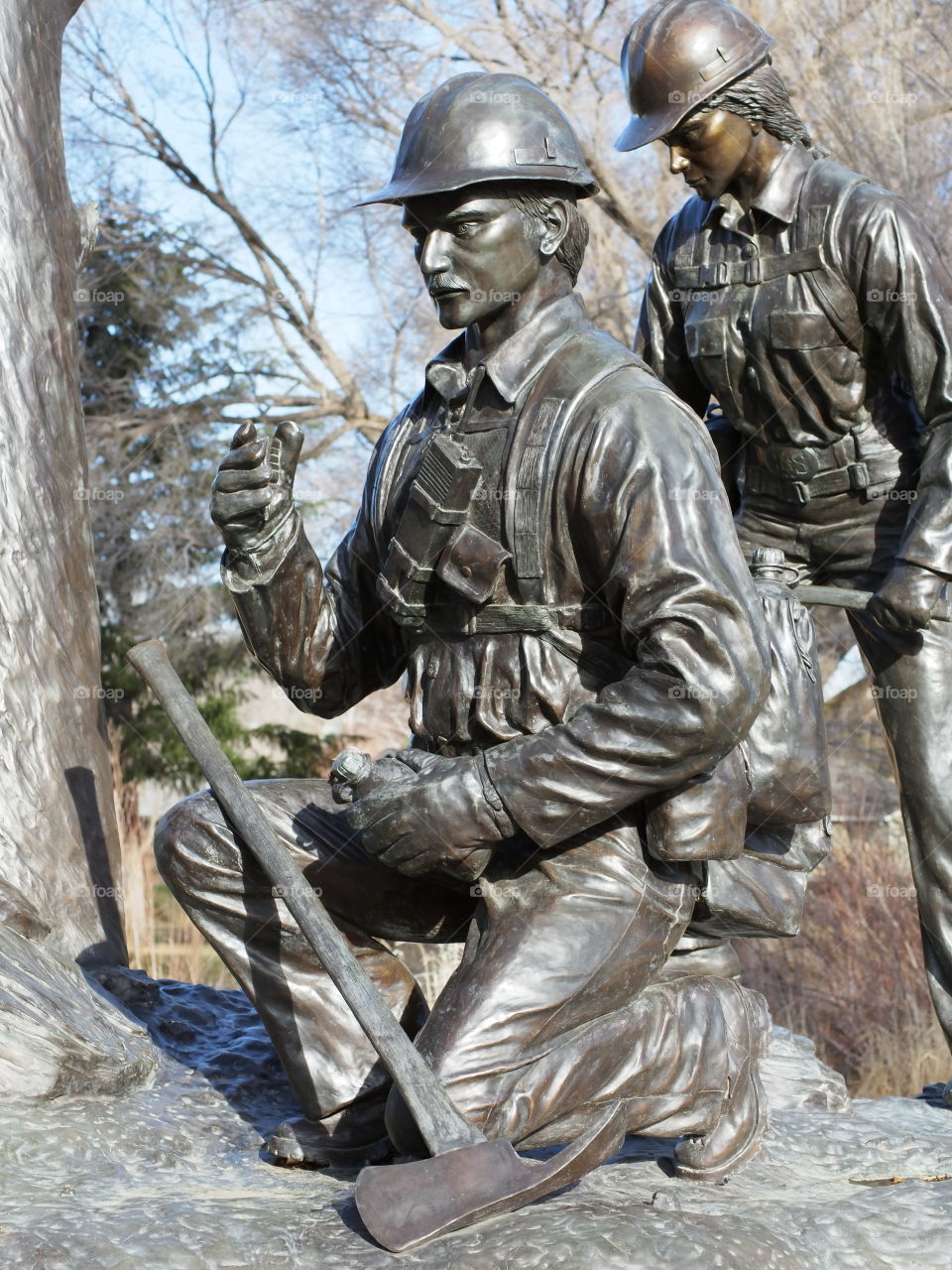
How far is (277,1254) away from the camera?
9.71 ft

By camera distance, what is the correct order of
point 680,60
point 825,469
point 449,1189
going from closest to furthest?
point 449,1189
point 680,60
point 825,469

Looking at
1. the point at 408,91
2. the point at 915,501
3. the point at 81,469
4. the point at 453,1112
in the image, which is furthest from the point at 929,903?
the point at 408,91

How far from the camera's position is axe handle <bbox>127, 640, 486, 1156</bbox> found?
312 cm

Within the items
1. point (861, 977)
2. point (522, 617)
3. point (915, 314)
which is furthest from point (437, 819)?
point (861, 977)

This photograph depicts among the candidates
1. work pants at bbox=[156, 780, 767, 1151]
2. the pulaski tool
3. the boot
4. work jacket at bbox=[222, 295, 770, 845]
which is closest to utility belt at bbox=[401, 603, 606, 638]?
work jacket at bbox=[222, 295, 770, 845]

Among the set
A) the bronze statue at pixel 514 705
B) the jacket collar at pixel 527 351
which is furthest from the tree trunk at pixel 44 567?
the jacket collar at pixel 527 351

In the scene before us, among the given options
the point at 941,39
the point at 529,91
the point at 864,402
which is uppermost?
the point at 941,39

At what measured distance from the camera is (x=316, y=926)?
3328 millimetres

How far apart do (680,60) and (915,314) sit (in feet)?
2.88

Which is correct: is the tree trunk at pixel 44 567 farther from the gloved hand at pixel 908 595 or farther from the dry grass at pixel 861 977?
the dry grass at pixel 861 977

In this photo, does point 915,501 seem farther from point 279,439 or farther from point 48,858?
point 48,858

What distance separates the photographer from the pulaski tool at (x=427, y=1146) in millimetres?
3002

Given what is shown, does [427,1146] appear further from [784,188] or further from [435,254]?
[784,188]

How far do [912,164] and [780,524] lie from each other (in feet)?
18.9
